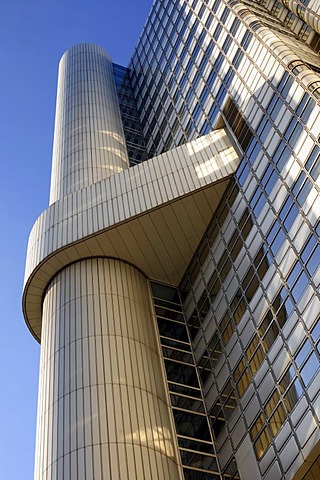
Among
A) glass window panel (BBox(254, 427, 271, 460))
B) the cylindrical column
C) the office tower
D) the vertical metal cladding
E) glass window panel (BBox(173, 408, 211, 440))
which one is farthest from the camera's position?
the vertical metal cladding

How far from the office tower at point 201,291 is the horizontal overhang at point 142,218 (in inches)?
3.3

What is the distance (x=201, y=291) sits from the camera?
3247 cm

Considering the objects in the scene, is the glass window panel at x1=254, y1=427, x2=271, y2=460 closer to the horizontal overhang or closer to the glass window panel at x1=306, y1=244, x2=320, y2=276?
the glass window panel at x1=306, y1=244, x2=320, y2=276

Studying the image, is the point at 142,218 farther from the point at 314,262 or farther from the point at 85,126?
the point at 85,126

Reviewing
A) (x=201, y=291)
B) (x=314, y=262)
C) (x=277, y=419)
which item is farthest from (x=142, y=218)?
(x=277, y=419)

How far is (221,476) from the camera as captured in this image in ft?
82.9

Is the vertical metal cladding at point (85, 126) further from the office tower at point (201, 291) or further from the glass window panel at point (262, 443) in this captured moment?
the glass window panel at point (262, 443)

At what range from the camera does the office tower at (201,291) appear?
22.9 metres

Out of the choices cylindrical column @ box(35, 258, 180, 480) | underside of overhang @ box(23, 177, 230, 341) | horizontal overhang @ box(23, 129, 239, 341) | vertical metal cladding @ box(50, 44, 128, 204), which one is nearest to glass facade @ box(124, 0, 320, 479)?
underside of overhang @ box(23, 177, 230, 341)

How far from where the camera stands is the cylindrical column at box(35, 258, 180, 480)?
2308 cm

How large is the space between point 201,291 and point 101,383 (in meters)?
9.09

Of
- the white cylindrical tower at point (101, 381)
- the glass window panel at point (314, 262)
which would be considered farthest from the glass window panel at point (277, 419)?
the glass window panel at point (314, 262)

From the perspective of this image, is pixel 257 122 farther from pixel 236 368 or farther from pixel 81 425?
pixel 81 425

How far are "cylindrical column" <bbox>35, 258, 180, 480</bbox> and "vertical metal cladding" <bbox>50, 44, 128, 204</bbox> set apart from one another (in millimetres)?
10899
